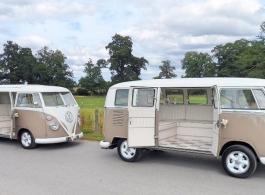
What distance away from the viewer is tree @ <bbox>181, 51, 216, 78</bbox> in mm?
74000

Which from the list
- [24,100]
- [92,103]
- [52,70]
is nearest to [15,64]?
[52,70]

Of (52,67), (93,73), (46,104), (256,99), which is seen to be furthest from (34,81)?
(256,99)

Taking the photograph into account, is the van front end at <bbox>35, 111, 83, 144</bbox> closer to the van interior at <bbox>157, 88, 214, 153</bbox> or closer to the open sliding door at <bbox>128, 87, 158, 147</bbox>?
the van interior at <bbox>157, 88, 214, 153</bbox>

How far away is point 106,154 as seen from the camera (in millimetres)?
9492

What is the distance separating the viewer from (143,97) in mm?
8227

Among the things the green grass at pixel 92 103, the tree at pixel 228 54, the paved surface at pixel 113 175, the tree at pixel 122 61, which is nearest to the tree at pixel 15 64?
the tree at pixel 122 61

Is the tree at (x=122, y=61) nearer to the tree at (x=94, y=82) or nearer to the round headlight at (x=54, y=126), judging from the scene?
→ the tree at (x=94, y=82)

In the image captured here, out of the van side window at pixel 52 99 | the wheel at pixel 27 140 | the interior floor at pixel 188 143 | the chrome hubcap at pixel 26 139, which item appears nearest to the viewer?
the interior floor at pixel 188 143

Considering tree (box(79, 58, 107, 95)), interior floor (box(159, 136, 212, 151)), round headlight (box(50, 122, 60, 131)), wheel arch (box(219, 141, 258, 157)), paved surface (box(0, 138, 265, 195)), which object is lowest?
paved surface (box(0, 138, 265, 195))

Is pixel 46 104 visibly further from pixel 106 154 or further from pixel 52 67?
pixel 52 67

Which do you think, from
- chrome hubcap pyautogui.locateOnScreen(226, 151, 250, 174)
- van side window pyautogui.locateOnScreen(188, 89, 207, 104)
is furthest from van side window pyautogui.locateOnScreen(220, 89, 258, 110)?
van side window pyautogui.locateOnScreen(188, 89, 207, 104)

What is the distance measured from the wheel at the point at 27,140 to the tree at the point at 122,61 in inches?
2741

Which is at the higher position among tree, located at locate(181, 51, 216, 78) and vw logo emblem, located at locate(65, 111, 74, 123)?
tree, located at locate(181, 51, 216, 78)

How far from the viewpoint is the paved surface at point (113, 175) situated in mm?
6164
